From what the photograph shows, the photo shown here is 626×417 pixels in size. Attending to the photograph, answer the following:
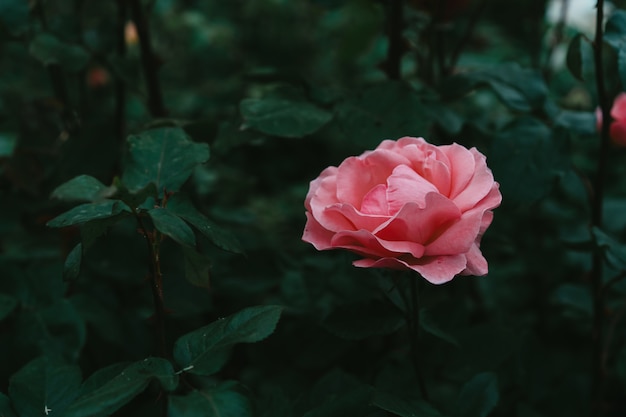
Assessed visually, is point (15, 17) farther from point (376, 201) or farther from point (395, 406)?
point (395, 406)

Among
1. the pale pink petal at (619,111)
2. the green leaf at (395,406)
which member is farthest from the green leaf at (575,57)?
the green leaf at (395,406)

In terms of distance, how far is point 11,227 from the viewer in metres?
1.21

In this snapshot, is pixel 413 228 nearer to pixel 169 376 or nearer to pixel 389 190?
pixel 389 190

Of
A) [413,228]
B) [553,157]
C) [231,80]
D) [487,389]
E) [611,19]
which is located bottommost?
[231,80]

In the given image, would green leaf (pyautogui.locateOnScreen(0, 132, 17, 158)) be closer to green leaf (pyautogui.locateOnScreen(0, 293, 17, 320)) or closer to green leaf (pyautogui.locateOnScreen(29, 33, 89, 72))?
green leaf (pyautogui.locateOnScreen(29, 33, 89, 72))

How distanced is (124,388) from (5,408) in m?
0.24

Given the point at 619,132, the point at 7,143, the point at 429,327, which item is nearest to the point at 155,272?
the point at 429,327

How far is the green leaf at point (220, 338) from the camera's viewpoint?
0.65 meters

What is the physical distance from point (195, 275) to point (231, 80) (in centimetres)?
201

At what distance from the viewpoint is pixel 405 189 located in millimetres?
721

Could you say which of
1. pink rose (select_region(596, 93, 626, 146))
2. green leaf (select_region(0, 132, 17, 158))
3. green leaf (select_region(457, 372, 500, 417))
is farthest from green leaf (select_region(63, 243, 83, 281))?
pink rose (select_region(596, 93, 626, 146))

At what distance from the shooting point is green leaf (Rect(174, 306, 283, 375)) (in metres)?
0.65

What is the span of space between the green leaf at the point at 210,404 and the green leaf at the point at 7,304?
426 millimetres

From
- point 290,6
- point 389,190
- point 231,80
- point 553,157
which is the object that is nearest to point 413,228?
point 389,190
